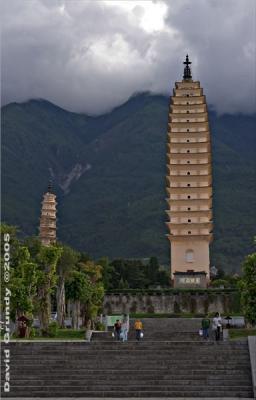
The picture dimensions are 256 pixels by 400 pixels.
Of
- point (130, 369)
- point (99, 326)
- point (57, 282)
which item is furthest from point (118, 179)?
point (130, 369)

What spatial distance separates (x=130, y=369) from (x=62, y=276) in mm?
21967

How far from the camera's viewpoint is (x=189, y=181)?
62562mm

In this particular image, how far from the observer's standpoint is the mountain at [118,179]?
11888cm

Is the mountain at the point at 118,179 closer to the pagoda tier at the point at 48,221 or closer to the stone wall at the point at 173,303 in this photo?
the pagoda tier at the point at 48,221

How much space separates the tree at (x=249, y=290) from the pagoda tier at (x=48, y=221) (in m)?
37.0

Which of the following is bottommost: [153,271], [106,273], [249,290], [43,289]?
[249,290]

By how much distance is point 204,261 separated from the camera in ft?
197

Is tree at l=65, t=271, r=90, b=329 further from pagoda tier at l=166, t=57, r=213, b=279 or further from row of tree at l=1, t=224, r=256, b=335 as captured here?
pagoda tier at l=166, t=57, r=213, b=279

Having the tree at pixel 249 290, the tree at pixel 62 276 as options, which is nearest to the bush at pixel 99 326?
the tree at pixel 62 276

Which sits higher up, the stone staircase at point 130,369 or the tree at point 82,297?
the tree at point 82,297

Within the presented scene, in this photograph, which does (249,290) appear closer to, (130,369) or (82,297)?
(130,369)

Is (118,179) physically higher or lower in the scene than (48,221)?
higher

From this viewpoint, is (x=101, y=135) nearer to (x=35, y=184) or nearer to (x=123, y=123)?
(x=123, y=123)

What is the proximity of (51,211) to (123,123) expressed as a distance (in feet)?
388
